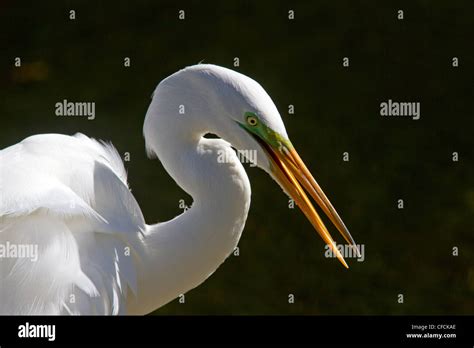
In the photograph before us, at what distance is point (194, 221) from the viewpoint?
3.05 m

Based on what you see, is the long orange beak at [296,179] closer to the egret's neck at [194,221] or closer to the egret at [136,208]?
the egret at [136,208]

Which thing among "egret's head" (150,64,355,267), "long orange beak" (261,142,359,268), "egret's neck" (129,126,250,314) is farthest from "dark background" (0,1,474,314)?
"egret's head" (150,64,355,267)

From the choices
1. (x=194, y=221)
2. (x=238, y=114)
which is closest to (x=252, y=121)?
(x=238, y=114)

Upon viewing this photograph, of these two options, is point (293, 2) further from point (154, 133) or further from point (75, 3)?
point (154, 133)

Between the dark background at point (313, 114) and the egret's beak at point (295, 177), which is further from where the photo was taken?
the dark background at point (313, 114)

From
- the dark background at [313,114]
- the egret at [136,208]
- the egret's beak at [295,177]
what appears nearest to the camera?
the egret at [136,208]

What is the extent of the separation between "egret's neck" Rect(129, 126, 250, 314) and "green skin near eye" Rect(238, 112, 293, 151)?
14 centimetres

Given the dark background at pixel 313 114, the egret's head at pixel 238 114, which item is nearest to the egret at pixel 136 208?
the egret's head at pixel 238 114

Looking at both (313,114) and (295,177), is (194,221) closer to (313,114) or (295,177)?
(295,177)

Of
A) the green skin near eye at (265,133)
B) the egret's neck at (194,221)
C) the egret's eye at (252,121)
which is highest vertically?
the egret's eye at (252,121)

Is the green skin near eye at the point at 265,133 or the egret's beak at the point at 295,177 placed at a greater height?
the green skin near eye at the point at 265,133

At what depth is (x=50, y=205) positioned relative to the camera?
2.80 metres

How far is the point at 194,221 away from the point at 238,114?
400 millimetres

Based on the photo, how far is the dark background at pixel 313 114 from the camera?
4.87 m
